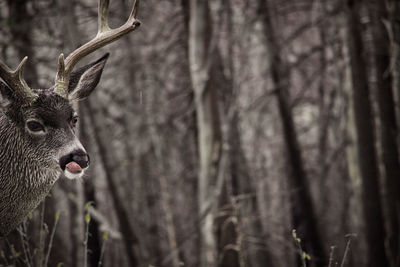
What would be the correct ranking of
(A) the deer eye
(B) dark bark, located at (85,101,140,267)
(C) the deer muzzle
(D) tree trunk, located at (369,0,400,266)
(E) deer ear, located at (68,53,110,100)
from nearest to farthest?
1. (C) the deer muzzle
2. (A) the deer eye
3. (E) deer ear, located at (68,53,110,100)
4. (B) dark bark, located at (85,101,140,267)
5. (D) tree trunk, located at (369,0,400,266)

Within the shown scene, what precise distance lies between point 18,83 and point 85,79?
0.70 meters

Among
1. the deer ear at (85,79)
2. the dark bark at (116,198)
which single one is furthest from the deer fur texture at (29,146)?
the dark bark at (116,198)

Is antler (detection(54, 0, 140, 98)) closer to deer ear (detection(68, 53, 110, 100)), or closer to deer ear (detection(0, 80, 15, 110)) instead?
deer ear (detection(68, 53, 110, 100))

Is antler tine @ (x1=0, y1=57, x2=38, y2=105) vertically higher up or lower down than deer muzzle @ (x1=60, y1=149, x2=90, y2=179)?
higher up

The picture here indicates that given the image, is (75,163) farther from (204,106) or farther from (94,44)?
(204,106)

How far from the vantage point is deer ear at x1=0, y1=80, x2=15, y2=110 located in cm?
413

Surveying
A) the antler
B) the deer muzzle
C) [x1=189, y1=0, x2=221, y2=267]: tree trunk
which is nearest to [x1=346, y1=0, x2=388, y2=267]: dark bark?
[x1=189, y1=0, x2=221, y2=267]: tree trunk

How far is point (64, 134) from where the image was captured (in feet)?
13.6

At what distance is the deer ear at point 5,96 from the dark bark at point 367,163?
528cm

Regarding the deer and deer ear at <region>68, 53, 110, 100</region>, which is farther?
deer ear at <region>68, 53, 110, 100</region>

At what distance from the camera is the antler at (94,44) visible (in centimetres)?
419

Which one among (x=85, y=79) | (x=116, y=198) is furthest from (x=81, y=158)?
(x=116, y=198)

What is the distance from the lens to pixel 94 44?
4.30 m

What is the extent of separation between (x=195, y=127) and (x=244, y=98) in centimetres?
507
